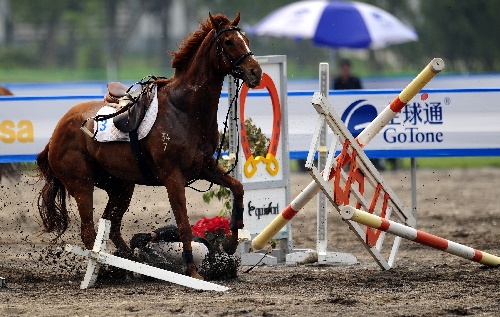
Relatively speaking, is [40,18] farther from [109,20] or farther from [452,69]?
[452,69]

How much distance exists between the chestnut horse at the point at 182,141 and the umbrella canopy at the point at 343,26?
12.9 metres

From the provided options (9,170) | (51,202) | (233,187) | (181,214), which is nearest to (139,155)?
(181,214)

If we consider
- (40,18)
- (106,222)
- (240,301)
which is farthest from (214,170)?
(40,18)

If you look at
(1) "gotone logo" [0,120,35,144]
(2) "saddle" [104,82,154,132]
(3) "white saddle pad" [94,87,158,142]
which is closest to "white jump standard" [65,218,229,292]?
(3) "white saddle pad" [94,87,158,142]

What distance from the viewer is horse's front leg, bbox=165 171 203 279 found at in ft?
27.2

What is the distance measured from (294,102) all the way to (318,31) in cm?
1107

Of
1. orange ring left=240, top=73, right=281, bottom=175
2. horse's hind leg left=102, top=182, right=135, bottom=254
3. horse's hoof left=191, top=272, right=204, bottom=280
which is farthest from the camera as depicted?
orange ring left=240, top=73, right=281, bottom=175

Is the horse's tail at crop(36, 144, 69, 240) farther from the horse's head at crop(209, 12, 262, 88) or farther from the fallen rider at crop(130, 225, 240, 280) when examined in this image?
the horse's head at crop(209, 12, 262, 88)

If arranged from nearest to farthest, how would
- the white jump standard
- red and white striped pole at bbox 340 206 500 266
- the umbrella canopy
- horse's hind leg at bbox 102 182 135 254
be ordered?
1. red and white striped pole at bbox 340 206 500 266
2. the white jump standard
3. horse's hind leg at bbox 102 182 135 254
4. the umbrella canopy

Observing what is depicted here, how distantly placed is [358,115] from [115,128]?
3223mm

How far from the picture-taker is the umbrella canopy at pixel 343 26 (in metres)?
21.8

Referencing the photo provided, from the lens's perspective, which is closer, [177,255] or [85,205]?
[177,255]

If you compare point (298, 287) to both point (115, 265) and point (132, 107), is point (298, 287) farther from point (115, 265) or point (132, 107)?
point (132, 107)

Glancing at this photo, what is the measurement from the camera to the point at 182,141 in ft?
27.2
